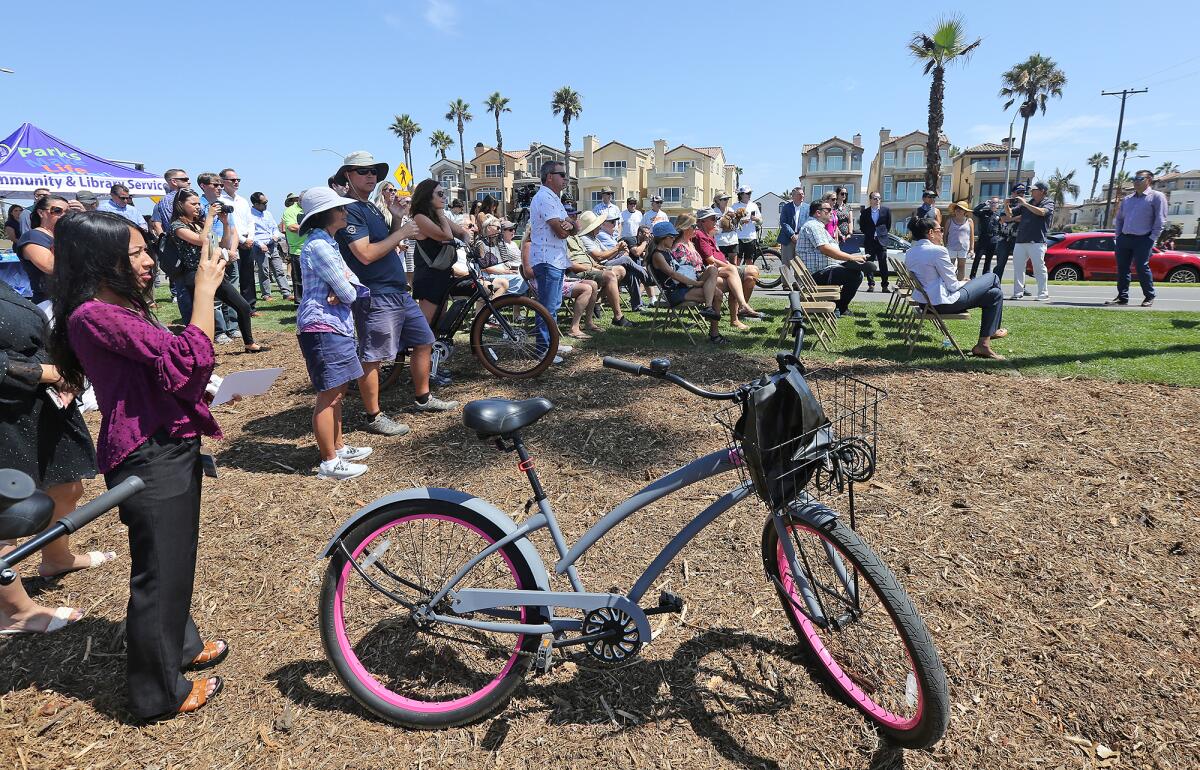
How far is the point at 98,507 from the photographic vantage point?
4.72ft

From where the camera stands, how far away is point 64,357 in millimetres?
2320

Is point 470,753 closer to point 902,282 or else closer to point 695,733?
point 695,733

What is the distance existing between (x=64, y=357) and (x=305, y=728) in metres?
1.64

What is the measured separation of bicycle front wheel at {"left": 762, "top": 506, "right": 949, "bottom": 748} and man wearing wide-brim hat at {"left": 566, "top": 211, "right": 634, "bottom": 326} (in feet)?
23.8

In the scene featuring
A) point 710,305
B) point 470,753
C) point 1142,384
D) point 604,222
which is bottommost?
point 470,753

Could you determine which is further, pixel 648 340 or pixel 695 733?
pixel 648 340

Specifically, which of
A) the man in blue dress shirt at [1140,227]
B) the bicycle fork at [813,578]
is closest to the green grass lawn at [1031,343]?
the man in blue dress shirt at [1140,227]

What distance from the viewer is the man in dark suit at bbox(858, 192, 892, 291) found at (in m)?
12.9

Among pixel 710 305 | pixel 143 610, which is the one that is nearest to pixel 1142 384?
pixel 710 305

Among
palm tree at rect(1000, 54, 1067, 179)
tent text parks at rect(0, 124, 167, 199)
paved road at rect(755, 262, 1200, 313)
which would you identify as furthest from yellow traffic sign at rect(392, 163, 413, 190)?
palm tree at rect(1000, 54, 1067, 179)

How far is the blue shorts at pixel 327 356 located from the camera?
412 cm

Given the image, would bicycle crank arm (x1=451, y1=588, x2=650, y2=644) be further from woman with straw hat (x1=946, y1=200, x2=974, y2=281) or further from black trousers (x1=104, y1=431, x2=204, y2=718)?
woman with straw hat (x1=946, y1=200, x2=974, y2=281)

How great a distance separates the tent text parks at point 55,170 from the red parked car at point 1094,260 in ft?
73.0

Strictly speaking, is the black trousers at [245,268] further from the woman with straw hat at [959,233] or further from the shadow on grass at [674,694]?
the woman with straw hat at [959,233]
